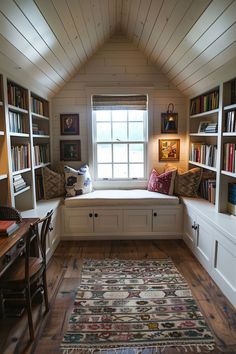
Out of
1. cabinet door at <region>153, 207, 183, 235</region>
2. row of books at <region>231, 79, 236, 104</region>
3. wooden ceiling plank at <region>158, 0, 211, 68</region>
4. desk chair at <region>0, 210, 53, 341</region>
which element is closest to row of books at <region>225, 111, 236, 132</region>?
row of books at <region>231, 79, 236, 104</region>

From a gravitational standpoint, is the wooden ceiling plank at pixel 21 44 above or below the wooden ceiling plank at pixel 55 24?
below

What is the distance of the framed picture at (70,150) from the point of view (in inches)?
162

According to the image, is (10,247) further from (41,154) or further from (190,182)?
(190,182)

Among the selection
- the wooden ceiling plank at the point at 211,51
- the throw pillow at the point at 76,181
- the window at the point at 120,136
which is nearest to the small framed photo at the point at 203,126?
the wooden ceiling plank at the point at 211,51

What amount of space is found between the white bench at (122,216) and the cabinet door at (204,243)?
629 millimetres

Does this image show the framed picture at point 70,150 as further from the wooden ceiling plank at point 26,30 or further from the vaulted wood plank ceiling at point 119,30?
the wooden ceiling plank at point 26,30

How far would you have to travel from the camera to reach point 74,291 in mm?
2508

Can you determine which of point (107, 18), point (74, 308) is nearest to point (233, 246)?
point (74, 308)

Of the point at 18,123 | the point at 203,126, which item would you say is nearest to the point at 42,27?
the point at 18,123

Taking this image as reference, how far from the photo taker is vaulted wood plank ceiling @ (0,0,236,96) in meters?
1.92

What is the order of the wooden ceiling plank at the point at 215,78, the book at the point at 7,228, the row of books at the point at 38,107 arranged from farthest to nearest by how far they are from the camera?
the row of books at the point at 38,107 → the wooden ceiling plank at the point at 215,78 → the book at the point at 7,228

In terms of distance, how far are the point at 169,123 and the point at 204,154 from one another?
0.81 metres

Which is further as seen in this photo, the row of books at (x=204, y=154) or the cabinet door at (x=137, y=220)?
the cabinet door at (x=137, y=220)

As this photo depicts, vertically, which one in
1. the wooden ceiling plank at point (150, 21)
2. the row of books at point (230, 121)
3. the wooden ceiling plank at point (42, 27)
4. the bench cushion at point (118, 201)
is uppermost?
the wooden ceiling plank at point (150, 21)
